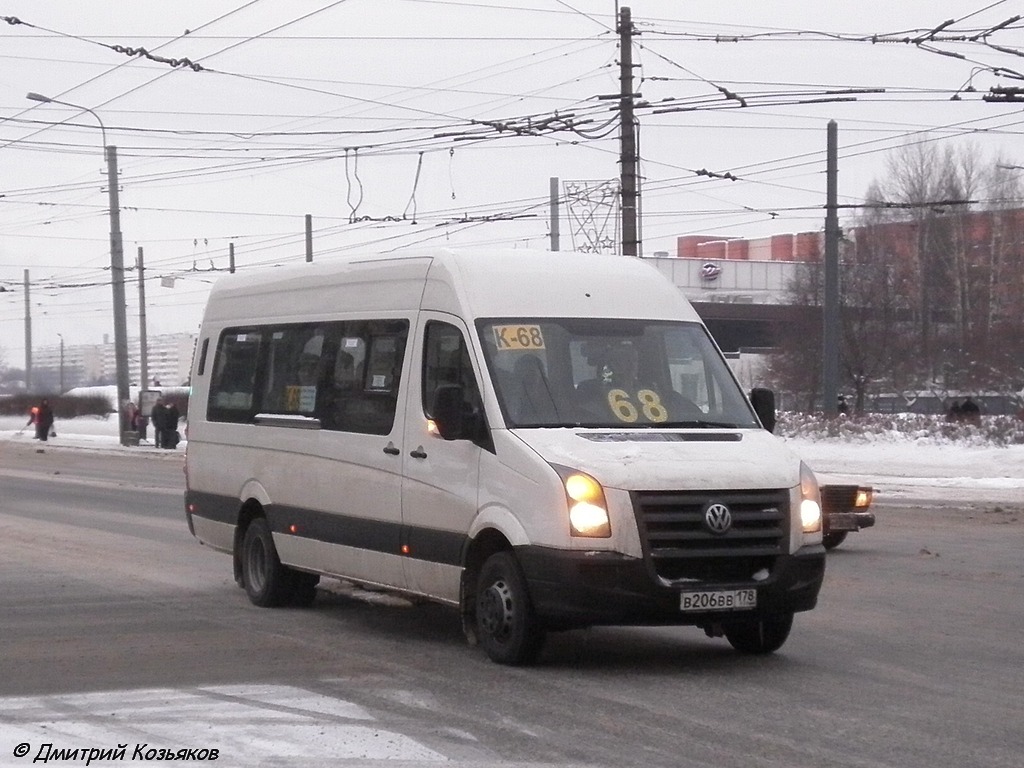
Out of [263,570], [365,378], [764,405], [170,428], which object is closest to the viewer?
[764,405]

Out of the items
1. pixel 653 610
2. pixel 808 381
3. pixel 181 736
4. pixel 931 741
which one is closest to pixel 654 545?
pixel 653 610

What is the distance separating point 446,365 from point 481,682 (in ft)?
7.15

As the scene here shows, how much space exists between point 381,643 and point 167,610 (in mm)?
2341

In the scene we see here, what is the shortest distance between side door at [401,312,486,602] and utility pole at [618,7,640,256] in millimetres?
17135

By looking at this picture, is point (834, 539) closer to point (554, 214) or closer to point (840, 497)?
point (840, 497)

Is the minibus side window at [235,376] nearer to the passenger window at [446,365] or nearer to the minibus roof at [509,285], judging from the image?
the minibus roof at [509,285]

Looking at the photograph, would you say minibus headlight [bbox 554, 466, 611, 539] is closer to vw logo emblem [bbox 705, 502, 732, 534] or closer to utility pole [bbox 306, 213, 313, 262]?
vw logo emblem [bbox 705, 502, 732, 534]

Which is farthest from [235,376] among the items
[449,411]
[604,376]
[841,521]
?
[841,521]

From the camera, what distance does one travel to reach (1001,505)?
77.3 feet

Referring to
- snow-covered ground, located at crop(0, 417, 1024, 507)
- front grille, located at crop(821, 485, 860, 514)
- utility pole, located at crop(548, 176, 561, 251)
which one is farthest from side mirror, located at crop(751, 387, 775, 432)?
utility pole, located at crop(548, 176, 561, 251)

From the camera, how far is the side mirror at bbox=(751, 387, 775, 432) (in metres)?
10.3

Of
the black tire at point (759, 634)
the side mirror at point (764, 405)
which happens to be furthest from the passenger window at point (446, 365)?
the black tire at point (759, 634)

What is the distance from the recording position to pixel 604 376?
9789 mm

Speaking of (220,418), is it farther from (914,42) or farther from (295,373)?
(914,42)
